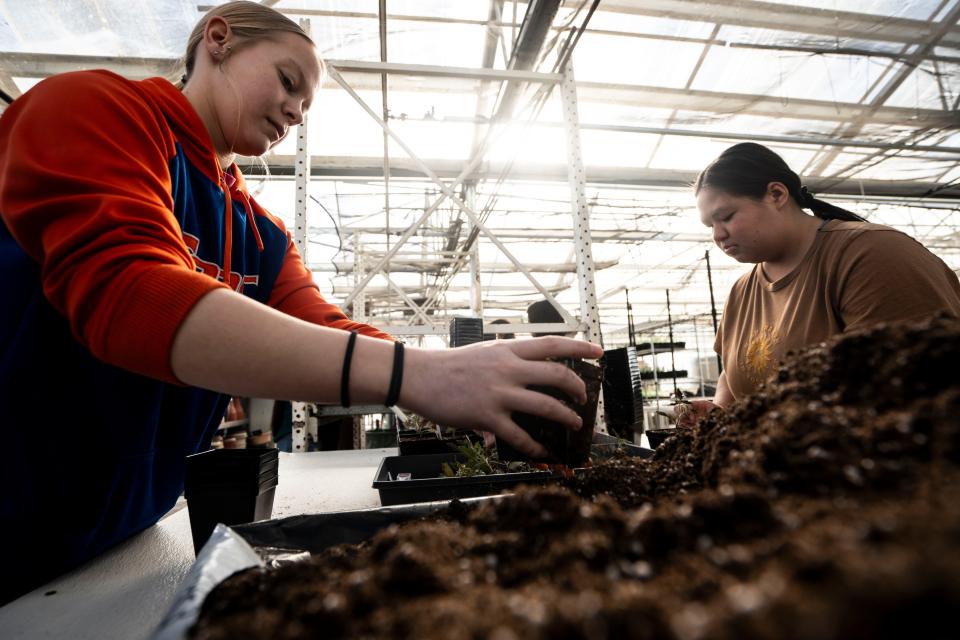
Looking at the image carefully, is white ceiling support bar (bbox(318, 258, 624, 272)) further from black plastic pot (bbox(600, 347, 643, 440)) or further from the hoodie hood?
the hoodie hood

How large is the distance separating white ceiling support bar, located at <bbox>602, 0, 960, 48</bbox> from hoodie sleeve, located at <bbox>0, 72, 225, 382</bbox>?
3.07 metres

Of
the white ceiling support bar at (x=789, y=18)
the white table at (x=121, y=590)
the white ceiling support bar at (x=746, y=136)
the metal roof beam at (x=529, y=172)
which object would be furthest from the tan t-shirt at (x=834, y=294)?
the metal roof beam at (x=529, y=172)

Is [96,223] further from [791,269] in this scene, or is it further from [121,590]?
[791,269]

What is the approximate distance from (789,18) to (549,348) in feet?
12.0

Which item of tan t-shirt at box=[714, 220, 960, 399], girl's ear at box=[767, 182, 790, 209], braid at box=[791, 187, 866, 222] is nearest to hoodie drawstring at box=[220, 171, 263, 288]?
tan t-shirt at box=[714, 220, 960, 399]

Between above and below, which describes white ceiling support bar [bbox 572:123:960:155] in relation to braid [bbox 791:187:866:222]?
above

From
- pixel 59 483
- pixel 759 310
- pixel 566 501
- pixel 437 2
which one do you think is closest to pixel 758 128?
pixel 437 2

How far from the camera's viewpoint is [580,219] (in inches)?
87.7

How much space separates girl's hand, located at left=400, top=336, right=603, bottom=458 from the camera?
22.2 inches

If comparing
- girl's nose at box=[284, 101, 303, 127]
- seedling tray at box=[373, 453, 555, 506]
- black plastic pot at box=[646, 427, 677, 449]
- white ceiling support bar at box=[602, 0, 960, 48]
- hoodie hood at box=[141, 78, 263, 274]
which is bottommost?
seedling tray at box=[373, 453, 555, 506]

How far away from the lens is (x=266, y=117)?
3.24 ft

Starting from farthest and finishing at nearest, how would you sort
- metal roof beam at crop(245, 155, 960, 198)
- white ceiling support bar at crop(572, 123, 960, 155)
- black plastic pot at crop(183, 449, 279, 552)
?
metal roof beam at crop(245, 155, 960, 198), white ceiling support bar at crop(572, 123, 960, 155), black plastic pot at crop(183, 449, 279, 552)

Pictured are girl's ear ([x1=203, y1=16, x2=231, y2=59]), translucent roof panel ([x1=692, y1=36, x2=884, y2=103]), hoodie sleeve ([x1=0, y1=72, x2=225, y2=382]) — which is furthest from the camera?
translucent roof panel ([x1=692, y1=36, x2=884, y2=103])

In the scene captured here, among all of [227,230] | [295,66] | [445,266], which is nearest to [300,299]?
[227,230]
